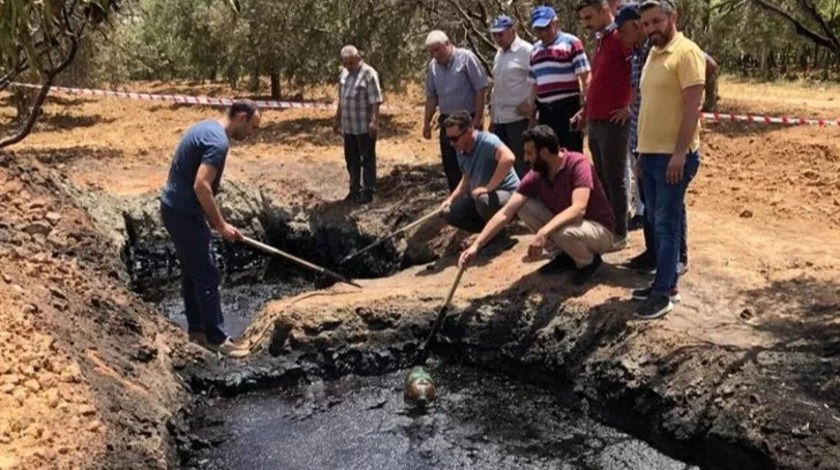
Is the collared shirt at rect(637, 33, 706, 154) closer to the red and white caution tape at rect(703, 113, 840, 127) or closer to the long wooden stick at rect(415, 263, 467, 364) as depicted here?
the long wooden stick at rect(415, 263, 467, 364)

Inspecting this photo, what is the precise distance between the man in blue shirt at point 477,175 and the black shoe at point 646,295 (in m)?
1.44

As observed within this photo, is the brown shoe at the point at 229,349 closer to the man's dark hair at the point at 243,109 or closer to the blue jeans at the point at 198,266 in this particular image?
the blue jeans at the point at 198,266

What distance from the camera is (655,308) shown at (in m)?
5.28

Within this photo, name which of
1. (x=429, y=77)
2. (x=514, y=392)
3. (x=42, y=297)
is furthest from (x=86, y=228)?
(x=514, y=392)

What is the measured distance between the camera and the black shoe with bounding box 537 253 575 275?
6.17 m

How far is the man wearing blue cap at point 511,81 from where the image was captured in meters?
7.07

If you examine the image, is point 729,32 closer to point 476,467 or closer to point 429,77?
point 429,77

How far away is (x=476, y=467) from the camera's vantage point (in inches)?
186

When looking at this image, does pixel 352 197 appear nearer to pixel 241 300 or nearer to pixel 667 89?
pixel 241 300

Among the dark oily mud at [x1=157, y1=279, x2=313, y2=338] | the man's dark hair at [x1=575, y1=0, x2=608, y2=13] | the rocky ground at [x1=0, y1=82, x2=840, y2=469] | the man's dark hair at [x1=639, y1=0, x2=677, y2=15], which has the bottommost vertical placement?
the dark oily mud at [x1=157, y1=279, x2=313, y2=338]

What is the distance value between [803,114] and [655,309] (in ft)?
33.1

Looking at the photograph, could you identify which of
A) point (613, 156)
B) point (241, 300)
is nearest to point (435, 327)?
point (613, 156)

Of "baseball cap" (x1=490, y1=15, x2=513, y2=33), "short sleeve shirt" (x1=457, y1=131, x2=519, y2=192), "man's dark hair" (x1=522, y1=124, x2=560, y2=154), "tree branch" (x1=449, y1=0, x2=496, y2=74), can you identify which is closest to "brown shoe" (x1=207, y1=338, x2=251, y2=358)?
"short sleeve shirt" (x1=457, y1=131, x2=519, y2=192)

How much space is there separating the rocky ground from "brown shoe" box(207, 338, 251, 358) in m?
0.11
